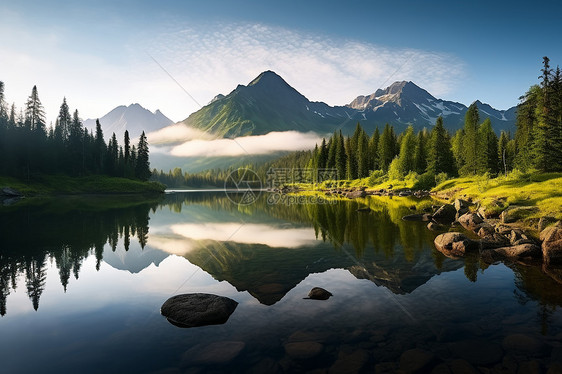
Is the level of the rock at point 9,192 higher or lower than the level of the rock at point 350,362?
higher

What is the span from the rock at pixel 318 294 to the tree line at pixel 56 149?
350 ft

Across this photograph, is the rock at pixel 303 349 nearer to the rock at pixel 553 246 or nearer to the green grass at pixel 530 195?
the rock at pixel 553 246

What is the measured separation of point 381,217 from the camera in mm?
37188

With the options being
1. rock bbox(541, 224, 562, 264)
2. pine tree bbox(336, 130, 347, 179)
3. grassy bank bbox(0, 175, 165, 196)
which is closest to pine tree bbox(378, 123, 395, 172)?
pine tree bbox(336, 130, 347, 179)

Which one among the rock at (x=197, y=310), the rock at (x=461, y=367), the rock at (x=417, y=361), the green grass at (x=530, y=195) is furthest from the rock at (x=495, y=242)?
the rock at (x=197, y=310)

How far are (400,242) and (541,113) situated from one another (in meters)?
47.1

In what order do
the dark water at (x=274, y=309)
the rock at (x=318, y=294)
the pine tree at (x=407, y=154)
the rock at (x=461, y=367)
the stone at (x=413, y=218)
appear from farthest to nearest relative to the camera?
the pine tree at (x=407, y=154) < the stone at (x=413, y=218) < the rock at (x=318, y=294) < the dark water at (x=274, y=309) < the rock at (x=461, y=367)

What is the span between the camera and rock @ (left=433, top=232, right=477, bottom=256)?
19.7m

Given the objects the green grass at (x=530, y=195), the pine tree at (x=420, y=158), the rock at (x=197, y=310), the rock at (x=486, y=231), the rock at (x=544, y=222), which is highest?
the pine tree at (x=420, y=158)

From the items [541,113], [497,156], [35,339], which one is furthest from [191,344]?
[497,156]

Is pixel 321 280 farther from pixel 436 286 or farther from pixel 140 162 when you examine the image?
pixel 140 162

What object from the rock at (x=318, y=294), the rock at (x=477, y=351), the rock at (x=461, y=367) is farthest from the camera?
the rock at (x=318, y=294)

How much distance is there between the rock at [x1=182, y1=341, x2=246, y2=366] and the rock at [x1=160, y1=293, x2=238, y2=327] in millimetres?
1633

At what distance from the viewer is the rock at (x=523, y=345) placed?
8367mm
